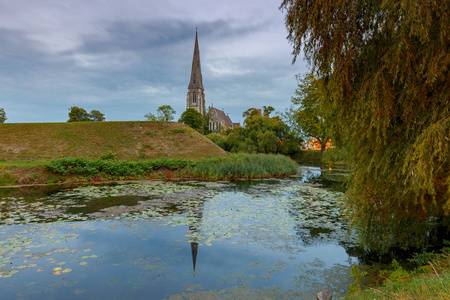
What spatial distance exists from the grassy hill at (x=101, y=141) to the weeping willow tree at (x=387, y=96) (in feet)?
77.9

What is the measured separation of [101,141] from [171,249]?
2734cm

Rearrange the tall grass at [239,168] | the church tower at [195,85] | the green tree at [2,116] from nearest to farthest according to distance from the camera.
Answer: the tall grass at [239,168]
the green tree at [2,116]
the church tower at [195,85]

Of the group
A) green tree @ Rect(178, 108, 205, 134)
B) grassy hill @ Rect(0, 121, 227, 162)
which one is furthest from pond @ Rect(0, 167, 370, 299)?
green tree @ Rect(178, 108, 205, 134)

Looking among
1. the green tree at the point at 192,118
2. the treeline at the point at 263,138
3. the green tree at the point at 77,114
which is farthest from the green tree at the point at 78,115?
the treeline at the point at 263,138

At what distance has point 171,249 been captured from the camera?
21.5 ft

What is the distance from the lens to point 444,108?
15.4 ft

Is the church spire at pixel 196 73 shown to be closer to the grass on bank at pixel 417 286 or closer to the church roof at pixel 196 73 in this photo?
the church roof at pixel 196 73

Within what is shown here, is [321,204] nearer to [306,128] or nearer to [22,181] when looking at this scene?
[22,181]

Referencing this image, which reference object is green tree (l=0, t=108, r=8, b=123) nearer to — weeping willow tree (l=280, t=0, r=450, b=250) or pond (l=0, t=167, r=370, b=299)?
pond (l=0, t=167, r=370, b=299)

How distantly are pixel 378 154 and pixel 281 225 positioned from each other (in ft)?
12.8

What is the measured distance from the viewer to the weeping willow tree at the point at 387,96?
4664 mm

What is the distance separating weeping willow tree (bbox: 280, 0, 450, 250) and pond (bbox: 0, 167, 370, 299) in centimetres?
111

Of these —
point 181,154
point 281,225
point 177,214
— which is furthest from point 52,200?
point 181,154

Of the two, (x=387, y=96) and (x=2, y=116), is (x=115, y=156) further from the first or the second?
(x=2, y=116)
